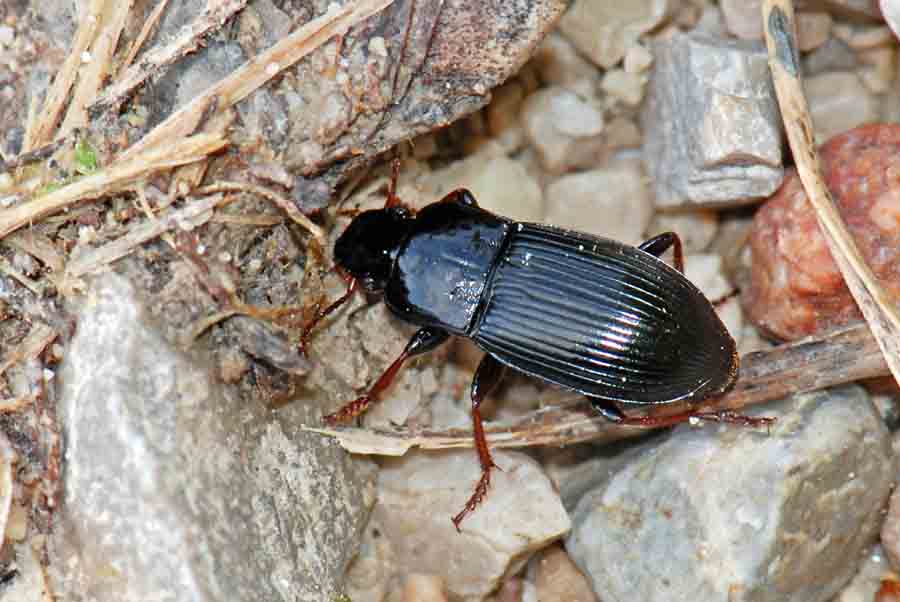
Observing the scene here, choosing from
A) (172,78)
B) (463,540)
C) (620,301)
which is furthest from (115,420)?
(620,301)

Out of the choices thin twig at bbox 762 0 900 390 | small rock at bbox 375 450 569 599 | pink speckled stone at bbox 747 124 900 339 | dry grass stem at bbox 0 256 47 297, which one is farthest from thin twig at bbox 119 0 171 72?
pink speckled stone at bbox 747 124 900 339

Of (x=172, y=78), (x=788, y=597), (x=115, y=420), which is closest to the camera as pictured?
(x=115, y=420)

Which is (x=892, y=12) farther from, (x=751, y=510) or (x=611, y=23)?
(x=751, y=510)

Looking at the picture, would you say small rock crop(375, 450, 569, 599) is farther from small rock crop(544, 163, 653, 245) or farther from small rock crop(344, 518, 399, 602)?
small rock crop(544, 163, 653, 245)

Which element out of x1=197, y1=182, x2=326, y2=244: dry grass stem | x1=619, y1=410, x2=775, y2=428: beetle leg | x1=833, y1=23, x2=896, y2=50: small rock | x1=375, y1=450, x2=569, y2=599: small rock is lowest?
x1=375, y1=450, x2=569, y2=599: small rock

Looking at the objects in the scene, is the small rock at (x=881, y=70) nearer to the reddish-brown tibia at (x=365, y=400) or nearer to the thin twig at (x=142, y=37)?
the reddish-brown tibia at (x=365, y=400)

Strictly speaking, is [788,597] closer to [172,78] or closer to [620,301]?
[620,301]

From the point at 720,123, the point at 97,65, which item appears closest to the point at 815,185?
the point at 720,123
